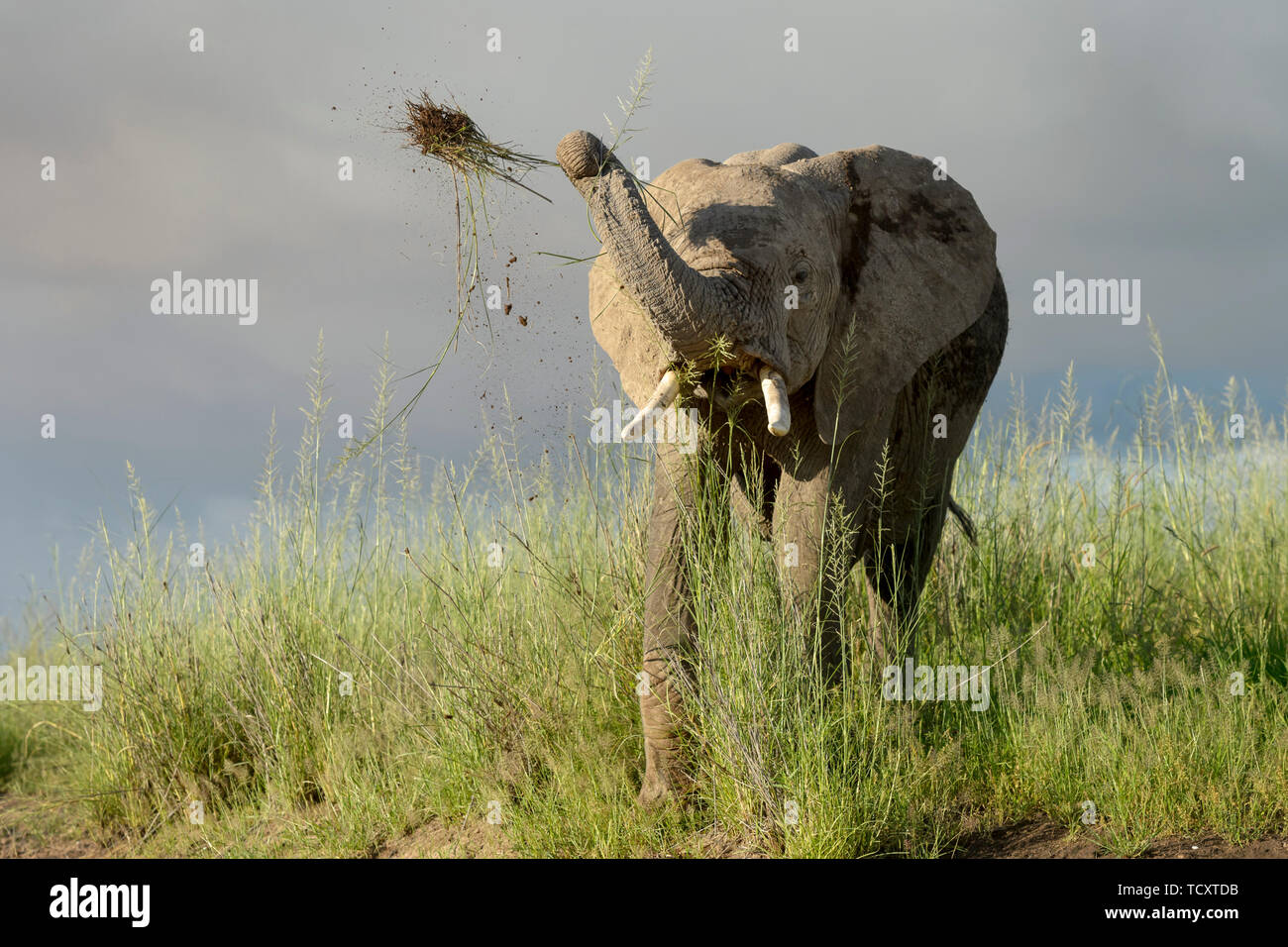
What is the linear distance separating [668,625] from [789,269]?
5.41ft

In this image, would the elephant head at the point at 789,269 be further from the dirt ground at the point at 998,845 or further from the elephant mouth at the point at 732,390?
the dirt ground at the point at 998,845

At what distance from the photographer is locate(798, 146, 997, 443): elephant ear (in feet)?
17.6

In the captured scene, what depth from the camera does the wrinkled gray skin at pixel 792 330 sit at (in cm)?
441

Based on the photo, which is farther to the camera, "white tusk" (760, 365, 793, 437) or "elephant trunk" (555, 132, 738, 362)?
"white tusk" (760, 365, 793, 437)

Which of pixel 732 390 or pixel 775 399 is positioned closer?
pixel 775 399

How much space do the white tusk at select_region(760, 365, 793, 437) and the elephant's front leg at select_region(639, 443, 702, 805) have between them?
0.56 meters

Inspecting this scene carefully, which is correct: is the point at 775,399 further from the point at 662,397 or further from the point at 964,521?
the point at 964,521

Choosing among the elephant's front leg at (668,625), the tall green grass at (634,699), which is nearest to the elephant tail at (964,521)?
the tall green grass at (634,699)

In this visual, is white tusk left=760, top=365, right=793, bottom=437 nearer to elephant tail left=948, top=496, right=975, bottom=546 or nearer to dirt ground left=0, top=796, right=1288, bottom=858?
dirt ground left=0, top=796, right=1288, bottom=858

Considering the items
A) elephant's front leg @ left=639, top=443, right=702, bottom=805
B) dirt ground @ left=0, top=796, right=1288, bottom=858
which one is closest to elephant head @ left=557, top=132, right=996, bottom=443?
elephant's front leg @ left=639, top=443, right=702, bottom=805

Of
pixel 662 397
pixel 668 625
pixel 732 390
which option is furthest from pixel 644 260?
pixel 668 625

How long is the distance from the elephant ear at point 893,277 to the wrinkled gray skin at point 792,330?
0.01m

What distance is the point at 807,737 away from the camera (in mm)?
4543

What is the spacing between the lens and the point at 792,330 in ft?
16.3
